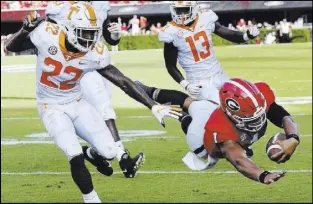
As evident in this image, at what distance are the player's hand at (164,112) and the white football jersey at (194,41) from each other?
1056 millimetres

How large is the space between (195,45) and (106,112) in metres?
1.51

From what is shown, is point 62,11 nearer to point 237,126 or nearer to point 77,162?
point 237,126

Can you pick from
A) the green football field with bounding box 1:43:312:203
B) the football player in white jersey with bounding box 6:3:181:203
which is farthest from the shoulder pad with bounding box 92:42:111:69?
the green football field with bounding box 1:43:312:203

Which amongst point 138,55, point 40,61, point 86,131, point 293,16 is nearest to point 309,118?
point 138,55

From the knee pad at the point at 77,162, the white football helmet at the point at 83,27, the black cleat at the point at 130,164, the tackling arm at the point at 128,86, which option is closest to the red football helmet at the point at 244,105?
the tackling arm at the point at 128,86

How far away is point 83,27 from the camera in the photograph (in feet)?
30.5

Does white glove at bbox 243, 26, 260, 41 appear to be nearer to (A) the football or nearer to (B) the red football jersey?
(B) the red football jersey

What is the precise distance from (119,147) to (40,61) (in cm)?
154

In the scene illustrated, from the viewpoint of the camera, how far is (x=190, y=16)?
9.91 m

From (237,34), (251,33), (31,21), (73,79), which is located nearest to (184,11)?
(237,34)

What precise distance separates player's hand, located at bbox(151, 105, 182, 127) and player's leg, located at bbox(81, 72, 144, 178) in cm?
146

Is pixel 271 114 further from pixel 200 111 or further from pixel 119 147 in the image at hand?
pixel 119 147

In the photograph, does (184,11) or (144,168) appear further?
(144,168)

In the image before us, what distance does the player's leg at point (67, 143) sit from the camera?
11.5 meters
